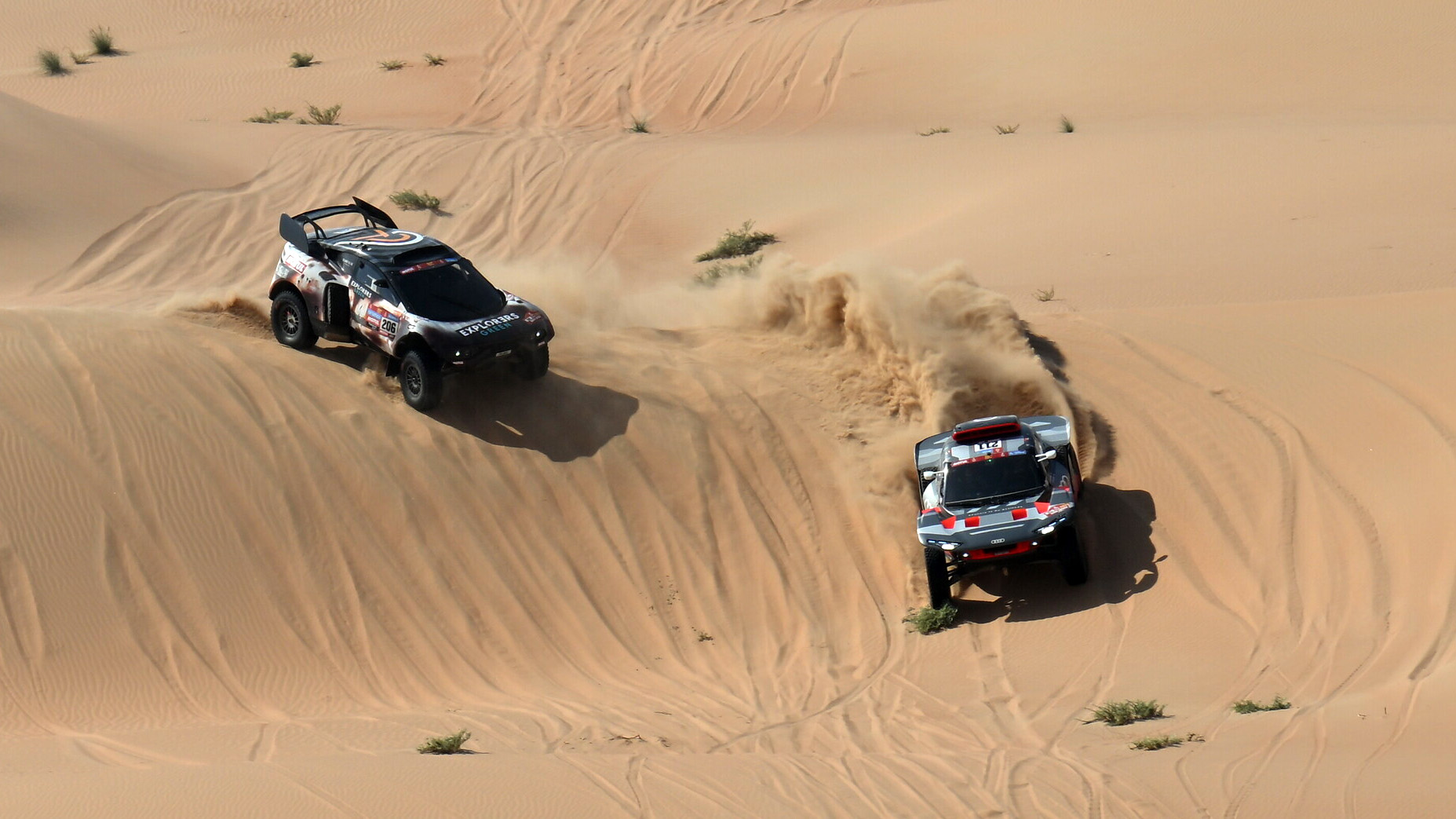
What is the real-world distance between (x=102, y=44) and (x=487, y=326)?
102 feet

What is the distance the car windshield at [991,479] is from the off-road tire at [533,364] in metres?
4.35

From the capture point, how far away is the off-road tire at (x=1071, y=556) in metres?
12.0

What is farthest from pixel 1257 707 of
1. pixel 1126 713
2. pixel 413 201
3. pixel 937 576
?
pixel 413 201

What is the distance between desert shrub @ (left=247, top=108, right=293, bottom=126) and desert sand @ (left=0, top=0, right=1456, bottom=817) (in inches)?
285

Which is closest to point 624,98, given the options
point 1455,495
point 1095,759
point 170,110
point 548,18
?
point 548,18

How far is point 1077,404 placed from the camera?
14.9 metres

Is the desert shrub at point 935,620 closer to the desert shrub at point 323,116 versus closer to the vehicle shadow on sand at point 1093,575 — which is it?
the vehicle shadow on sand at point 1093,575

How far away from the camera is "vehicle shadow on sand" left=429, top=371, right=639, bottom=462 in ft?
44.8

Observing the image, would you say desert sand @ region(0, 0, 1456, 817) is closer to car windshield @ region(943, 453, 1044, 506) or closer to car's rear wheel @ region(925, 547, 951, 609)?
car's rear wheel @ region(925, 547, 951, 609)

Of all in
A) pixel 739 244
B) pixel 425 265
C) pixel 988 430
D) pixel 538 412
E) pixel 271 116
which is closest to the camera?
pixel 988 430

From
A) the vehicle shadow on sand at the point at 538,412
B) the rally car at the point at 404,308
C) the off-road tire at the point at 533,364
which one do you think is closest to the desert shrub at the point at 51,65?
the rally car at the point at 404,308

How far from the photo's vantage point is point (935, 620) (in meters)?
12.0

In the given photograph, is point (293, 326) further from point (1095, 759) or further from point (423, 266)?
point (1095, 759)

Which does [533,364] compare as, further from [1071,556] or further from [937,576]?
[1071,556]
